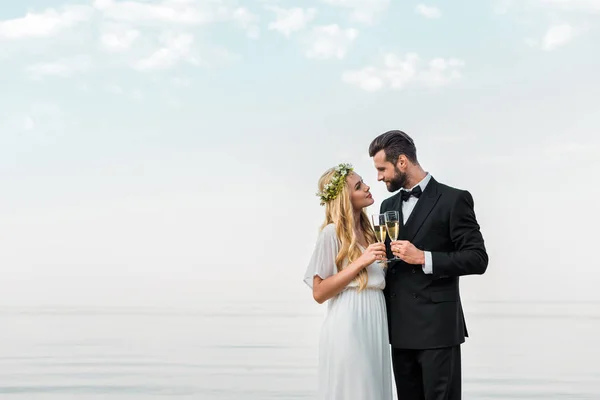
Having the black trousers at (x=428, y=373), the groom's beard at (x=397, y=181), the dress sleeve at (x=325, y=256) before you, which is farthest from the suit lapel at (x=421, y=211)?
the black trousers at (x=428, y=373)

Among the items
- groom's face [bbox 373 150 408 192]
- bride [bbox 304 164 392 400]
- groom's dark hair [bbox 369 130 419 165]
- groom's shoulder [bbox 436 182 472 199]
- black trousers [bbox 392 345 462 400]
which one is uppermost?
groom's dark hair [bbox 369 130 419 165]

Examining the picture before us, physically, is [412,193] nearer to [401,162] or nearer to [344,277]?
[401,162]

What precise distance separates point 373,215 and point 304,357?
714 centimetres

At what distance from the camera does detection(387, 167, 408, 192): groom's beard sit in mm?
4332

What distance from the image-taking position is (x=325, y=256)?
14.7ft

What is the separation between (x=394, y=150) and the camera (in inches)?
169

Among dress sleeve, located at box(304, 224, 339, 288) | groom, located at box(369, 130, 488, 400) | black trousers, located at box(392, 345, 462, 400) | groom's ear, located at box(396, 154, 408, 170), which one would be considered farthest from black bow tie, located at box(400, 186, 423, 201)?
black trousers, located at box(392, 345, 462, 400)

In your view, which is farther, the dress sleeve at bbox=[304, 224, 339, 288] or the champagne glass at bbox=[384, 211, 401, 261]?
the dress sleeve at bbox=[304, 224, 339, 288]

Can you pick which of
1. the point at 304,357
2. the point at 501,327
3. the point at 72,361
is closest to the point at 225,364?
the point at 304,357

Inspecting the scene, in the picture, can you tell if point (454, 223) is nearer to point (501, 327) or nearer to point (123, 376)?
point (123, 376)

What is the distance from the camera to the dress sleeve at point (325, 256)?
4484 millimetres

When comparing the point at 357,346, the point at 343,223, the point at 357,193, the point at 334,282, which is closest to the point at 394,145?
the point at 357,193

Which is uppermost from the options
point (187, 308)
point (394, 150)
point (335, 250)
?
point (187, 308)

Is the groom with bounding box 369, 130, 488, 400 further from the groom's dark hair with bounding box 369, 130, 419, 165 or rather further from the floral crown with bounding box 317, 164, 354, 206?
the floral crown with bounding box 317, 164, 354, 206
